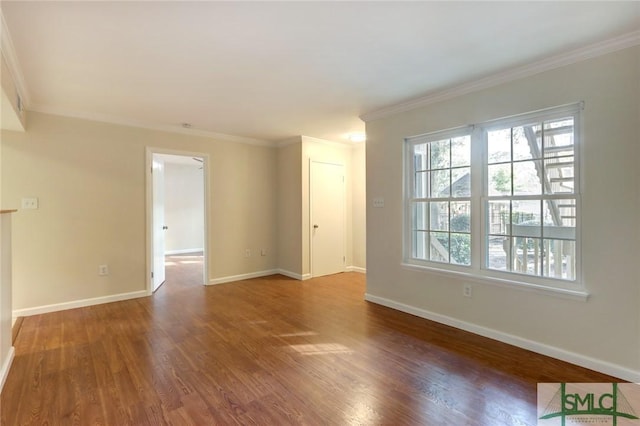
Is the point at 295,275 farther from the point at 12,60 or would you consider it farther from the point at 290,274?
the point at 12,60

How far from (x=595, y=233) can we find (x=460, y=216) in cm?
109

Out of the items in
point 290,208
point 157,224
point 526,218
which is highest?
point 290,208

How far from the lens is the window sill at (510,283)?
2.40m

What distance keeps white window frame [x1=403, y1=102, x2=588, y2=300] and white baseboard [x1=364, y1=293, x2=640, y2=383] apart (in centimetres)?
46

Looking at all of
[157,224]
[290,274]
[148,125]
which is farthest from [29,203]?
[290,274]

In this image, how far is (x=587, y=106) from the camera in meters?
2.35

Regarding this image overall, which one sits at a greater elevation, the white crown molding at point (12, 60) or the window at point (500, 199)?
the white crown molding at point (12, 60)

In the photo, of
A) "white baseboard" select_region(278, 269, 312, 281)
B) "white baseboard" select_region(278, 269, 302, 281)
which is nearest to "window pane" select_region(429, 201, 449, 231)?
"white baseboard" select_region(278, 269, 312, 281)

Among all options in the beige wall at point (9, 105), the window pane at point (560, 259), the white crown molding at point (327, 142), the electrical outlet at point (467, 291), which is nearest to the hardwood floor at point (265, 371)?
the electrical outlet at point (467, 291)

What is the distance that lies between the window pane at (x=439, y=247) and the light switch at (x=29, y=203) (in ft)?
14.9

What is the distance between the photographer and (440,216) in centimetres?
341

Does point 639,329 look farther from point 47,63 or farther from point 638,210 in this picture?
point 47,63

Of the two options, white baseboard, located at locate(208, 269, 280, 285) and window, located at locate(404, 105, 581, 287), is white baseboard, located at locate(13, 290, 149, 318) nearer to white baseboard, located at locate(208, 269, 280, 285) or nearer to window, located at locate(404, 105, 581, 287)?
white baseboard, located at locate(208, 269, 280, 285)

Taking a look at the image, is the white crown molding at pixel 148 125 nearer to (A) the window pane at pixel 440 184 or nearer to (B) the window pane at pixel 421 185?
(B) the window pane at pixel 421 185
